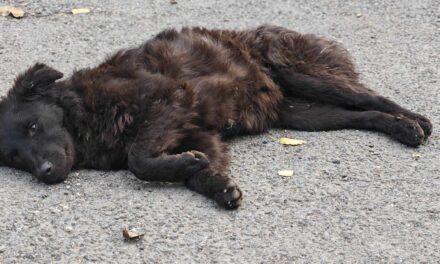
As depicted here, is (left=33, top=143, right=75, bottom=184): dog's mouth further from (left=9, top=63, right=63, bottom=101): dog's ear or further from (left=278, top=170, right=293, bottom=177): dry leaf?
(left=278, top=170, right=293, bottom=177): dry leaf

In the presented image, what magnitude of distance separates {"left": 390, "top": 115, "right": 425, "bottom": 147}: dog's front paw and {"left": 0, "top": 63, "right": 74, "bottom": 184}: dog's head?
2.51m

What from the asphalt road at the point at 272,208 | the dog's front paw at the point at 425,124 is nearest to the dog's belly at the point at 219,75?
the asphalt road at the point at 272,208

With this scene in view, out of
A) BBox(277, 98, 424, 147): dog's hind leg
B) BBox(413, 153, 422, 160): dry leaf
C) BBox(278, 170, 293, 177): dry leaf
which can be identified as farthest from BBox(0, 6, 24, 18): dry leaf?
BBox(413, 153, 422, 160): dry leaf

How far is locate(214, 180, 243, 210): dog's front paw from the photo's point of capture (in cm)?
514

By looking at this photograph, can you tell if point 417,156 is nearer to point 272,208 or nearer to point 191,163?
point 272,208

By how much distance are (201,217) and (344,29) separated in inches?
172

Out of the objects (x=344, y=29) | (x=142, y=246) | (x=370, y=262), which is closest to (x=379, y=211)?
(x=370, y=262)

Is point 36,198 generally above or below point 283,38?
below

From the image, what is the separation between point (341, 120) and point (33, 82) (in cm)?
250

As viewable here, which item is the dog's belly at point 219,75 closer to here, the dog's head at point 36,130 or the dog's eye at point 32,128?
the dog's head at point 36,130

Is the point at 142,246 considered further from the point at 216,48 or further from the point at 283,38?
the point at 283,38

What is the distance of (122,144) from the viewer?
5867 mm

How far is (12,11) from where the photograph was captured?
29.8 ft

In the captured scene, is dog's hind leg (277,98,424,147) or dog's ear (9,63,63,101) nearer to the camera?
dog's ear (9,63,63,101)
